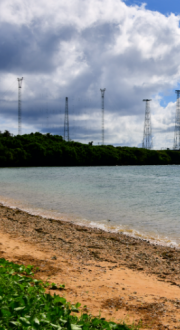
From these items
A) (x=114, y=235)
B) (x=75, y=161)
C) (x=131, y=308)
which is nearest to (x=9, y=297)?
(x=131, y=308)

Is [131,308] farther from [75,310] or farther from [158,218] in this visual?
[158,218]

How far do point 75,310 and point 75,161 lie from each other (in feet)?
431

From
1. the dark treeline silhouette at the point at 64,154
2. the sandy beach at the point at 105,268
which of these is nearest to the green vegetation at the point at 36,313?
the sandy beach at the point at 105,268

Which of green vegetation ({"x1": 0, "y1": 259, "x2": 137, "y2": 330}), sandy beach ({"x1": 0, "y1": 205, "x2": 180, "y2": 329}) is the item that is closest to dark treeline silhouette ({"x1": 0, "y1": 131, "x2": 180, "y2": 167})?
sandy beach ({"x1": 0, "y1": 205, "x2": 180, "y2": 329})

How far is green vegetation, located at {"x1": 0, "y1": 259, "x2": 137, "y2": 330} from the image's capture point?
11.7 ft

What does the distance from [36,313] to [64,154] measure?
12986cm

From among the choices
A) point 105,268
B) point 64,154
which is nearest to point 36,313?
point 105,268

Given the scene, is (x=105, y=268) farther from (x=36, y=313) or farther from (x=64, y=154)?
(x=64, y=154)

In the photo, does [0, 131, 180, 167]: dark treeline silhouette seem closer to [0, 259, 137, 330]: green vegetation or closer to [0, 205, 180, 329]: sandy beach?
[0, 205, 180, 329]: sandy beach

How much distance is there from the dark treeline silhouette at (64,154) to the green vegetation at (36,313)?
112 metres

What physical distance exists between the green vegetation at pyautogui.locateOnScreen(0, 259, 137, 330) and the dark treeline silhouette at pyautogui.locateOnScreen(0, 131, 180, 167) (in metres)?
112

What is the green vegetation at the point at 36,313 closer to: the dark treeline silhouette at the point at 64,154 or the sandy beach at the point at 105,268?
the sandy beach at the point at 105,268

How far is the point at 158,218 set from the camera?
1600 cm

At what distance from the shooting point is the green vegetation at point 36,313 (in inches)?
140
